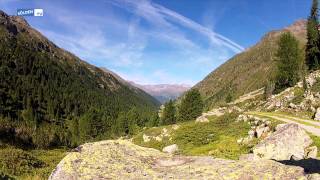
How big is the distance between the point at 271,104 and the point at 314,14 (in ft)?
164

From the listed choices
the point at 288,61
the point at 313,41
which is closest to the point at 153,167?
the point at 288,61

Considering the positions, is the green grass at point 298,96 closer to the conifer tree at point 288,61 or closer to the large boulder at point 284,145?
the conifer tree at point 288,61

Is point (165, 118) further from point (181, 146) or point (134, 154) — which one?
point (134, 154)

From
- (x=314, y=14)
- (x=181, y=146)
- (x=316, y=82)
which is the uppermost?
(x=314, y=14)

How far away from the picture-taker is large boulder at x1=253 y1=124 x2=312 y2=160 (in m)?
20.8

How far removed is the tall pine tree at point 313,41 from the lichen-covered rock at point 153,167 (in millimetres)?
95902

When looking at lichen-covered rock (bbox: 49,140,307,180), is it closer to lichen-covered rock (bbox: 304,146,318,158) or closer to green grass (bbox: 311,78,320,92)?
lichen-covered rock (bbox: 304,146,318,158)

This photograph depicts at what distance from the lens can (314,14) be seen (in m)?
111

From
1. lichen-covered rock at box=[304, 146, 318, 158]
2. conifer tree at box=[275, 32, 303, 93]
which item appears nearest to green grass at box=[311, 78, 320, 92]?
conifer tree at box=[275, 32, 303, 93]

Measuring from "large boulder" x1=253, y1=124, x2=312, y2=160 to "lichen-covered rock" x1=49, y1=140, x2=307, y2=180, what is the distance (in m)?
10.6

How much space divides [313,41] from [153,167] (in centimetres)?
10458

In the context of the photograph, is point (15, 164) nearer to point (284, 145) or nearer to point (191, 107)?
point (284, 145)

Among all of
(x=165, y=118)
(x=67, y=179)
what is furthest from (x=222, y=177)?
(x=165, y=118)

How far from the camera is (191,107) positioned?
126 metres
